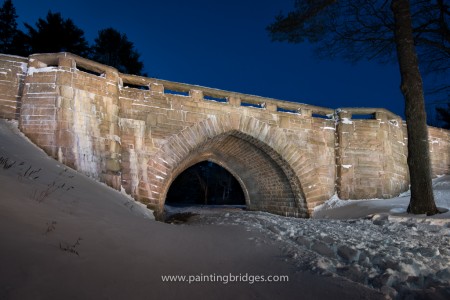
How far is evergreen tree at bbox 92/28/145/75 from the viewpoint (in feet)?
67.0

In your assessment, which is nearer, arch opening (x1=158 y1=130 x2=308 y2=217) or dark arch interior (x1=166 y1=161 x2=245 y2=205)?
arch opening (x1=158 y1=130 x2=308 y2=217)

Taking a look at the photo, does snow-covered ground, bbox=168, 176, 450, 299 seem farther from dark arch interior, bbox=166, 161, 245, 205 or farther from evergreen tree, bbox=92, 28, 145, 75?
dark arch interior, bbox=166, 161, 245, 205

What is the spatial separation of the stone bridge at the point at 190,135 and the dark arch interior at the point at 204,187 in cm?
1298

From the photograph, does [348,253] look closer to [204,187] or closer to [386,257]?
[386,257]

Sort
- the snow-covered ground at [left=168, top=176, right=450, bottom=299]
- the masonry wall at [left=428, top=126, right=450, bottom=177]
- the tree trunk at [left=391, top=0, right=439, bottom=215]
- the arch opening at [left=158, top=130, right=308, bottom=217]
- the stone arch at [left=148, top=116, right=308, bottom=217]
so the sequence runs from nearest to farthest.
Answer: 1. the snow-covered ground at [left=168, top=176, right=450, bottom=299]
2. the tree trunk at [left=391, top=0, right=439, bottom=215]
3. the stone arch at [left=148, top=116, right=308, bottom=217]
4. the arch opening at [left=158, top=130, right=308, bottom=217]
5. the masonry wall at [left=428, top=126, right=450, bottom=177]

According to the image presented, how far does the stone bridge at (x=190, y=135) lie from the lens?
7.14 metres

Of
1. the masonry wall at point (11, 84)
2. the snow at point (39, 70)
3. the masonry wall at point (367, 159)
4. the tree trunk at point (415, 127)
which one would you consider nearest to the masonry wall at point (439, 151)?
the masonry wall at point (367, 159)

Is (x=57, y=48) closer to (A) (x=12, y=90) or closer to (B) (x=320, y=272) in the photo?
(A) (x=12, y=90)

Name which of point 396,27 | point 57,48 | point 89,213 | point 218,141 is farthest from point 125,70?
point 89,213

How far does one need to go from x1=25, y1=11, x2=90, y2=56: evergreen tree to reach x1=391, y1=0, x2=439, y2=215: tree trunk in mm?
16599

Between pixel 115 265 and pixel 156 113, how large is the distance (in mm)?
6464

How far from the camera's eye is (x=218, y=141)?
10742 mm

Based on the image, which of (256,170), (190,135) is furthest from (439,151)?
(190,135)

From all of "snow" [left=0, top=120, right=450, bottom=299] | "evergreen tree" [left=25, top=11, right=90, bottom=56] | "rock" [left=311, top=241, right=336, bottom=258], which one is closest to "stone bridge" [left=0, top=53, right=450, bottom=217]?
"snow" [left=0, top=120, right=450, bottom=299]
